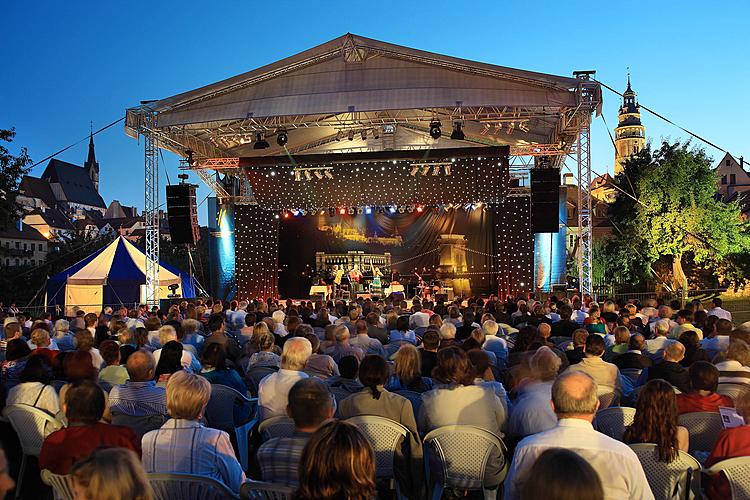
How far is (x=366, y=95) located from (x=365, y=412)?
1323cm

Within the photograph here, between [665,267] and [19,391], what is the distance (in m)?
26.0

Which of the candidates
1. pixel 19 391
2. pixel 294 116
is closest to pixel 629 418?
pixel 19 391

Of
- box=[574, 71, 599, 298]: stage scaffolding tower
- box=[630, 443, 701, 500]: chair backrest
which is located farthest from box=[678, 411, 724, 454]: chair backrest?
box=[574, 71, 599, 298]: stage scaffolding tower

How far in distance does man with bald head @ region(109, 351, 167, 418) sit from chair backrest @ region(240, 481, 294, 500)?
1806mm

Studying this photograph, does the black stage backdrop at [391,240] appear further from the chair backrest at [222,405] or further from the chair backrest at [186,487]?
→ the chair backrest at [186,487]

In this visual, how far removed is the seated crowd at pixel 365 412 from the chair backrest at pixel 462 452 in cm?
2

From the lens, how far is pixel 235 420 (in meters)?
5.04

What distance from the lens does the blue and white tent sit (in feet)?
65.4

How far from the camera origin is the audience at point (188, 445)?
3.22 meters

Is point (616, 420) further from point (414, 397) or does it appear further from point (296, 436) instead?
point (296, 436)

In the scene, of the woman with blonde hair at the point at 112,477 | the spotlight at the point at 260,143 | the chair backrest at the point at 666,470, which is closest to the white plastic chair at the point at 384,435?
the chair backrest at the point at 666,470

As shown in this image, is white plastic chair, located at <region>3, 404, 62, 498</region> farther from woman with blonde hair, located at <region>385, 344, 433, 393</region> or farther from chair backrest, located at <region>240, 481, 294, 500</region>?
woman with blonde hair, located at <region>385, 344, 433, 393</region>

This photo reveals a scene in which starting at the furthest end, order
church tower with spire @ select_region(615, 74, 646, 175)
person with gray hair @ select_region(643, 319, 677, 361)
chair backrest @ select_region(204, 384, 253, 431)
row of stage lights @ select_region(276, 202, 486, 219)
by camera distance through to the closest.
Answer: church tower with spire @ select_region(615, 74, 646, 175) → row of stage lights @ select_region(276, 202, 486, 219) → person with gray hair @ select_region(643, 319, 677, 361) → chair backrest @ select_region(204, 384, 253, 431)

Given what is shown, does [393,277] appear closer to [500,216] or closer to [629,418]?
[500,216]
